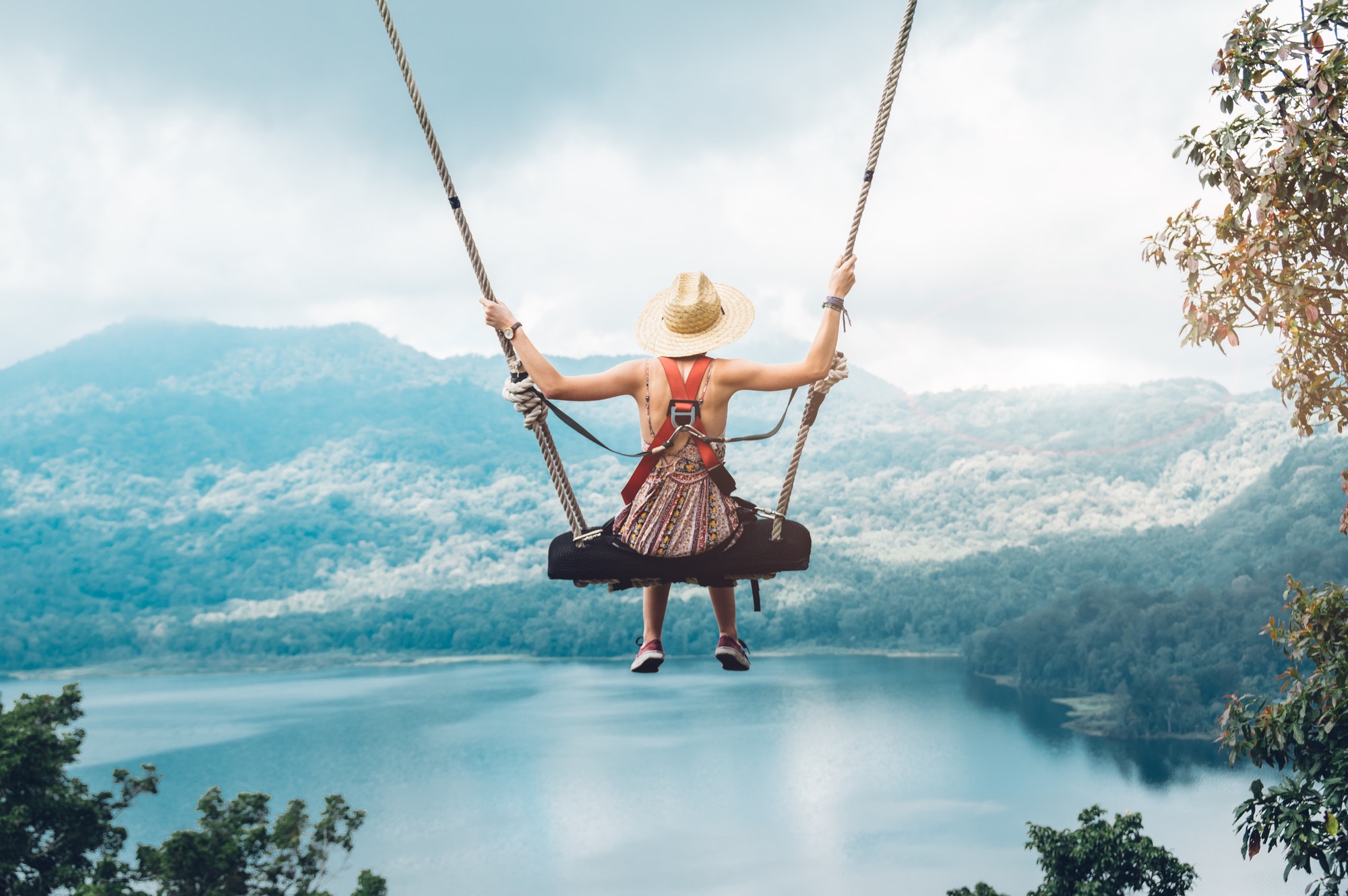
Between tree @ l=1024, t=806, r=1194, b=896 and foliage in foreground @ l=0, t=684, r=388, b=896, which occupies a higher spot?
foliage in foreground @ l=0, t=684, r=388, b=896

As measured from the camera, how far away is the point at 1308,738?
658 centimetres

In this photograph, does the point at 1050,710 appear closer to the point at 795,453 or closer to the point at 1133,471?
the point at 1133,471

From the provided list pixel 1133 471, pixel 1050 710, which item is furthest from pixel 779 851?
pixel 1133 471

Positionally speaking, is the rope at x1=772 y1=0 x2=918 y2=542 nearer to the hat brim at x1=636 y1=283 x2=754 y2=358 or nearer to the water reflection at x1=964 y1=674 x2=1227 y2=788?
the hat brim at x1=636 y1=283 x2=754 y2=358

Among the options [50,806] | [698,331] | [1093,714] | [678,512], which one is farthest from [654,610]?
[1093,714]

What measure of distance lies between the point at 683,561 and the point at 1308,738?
4.53 metres

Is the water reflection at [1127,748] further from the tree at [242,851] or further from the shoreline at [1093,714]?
the tree at [242,851]

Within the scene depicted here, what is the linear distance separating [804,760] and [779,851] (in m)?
14.6

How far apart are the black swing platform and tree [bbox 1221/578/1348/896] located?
11.7ft

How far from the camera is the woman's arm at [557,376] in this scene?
3.90m

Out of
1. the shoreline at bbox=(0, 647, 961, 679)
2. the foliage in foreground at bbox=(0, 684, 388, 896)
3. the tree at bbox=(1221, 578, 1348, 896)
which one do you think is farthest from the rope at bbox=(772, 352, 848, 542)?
the shoreline at bbox=(0, 647, 961, 679)

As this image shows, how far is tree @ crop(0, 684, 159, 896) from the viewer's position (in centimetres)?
1688

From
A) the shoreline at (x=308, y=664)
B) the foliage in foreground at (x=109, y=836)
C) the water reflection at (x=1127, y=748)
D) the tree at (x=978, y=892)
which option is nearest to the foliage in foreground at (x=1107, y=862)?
the tree at (x=978, y=892)

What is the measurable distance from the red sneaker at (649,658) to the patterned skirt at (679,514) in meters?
0.36
